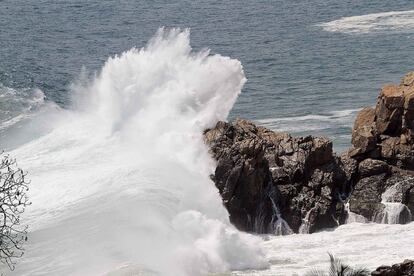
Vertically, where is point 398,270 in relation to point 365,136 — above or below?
below

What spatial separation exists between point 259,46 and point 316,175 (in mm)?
39234

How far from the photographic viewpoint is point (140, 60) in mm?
53031

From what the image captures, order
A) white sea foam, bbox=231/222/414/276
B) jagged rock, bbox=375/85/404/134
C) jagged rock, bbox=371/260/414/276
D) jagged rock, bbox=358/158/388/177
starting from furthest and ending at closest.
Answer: jagged rock, bbox=375/85/404/134 → jagged rock, bbox=358/158/388/177 → white sea foam, bbox=231/222/414/276 → jagged rock, bbox=371/260/414/276

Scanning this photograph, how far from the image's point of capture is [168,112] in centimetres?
4616

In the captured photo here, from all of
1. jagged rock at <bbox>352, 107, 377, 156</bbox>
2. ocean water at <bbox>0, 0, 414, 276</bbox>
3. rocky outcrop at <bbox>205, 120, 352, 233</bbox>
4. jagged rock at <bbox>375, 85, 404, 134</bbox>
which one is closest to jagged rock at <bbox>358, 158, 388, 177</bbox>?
rocky outcrop at <bbox>205, 120, 352, 233</bbox>

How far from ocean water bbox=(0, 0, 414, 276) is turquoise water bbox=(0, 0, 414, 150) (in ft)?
0.61

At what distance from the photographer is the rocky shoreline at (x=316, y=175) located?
3612 centimetres

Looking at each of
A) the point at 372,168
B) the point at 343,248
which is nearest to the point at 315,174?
the point at 372,168

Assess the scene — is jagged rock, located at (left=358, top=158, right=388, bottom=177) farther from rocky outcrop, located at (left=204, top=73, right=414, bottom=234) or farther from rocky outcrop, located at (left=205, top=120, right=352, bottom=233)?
rocky outcrop, located at (left=205, top=120, right=352, bottom=233)

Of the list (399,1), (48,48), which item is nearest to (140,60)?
(48,48)

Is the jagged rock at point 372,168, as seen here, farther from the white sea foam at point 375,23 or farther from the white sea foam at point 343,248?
the white sea foam at point 375,23

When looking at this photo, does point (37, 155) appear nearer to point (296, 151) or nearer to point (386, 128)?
point (296, 151)

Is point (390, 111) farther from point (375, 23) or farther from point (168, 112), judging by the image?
point (375, 23)

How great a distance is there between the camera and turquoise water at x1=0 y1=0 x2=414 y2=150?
57.1 metres
